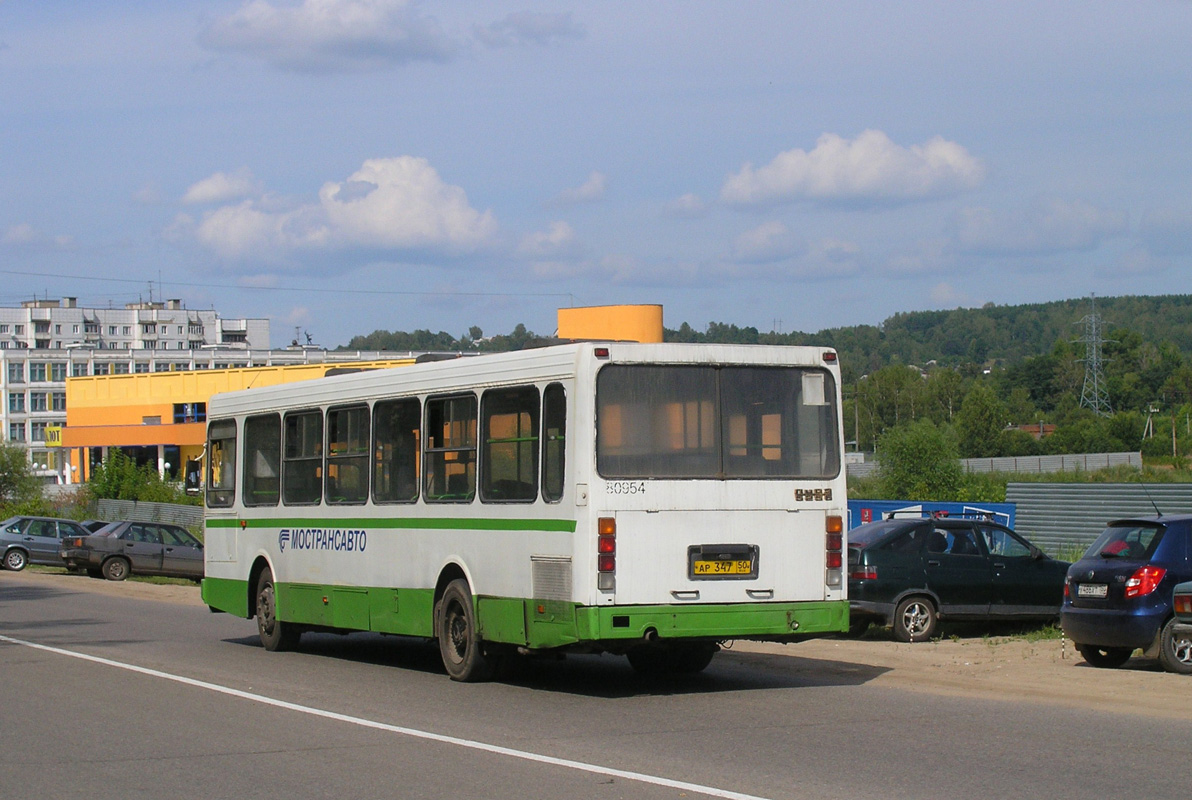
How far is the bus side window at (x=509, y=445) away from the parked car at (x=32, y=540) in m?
29.6

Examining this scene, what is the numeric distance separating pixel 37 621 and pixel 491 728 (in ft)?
45.4

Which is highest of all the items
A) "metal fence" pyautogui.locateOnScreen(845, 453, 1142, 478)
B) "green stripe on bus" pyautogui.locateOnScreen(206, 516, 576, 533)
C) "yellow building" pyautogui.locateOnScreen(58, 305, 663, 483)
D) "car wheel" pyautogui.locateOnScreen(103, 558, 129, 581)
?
A: "yellow building" pyautogui.locateOnScreen(58, 305, 663, 483)

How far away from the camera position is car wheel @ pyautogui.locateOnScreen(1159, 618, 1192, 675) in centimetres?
1318

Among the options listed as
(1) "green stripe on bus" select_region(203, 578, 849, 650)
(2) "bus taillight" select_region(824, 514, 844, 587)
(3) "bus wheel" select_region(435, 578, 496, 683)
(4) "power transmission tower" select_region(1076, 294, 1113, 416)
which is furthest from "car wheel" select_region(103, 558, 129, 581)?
(4) "power transmission tower" select_region(1076, 294, 1113, 416)

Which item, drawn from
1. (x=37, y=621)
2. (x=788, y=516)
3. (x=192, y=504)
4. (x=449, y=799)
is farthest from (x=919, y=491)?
(x=449, y=799)

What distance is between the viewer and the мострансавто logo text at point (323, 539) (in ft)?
48.7

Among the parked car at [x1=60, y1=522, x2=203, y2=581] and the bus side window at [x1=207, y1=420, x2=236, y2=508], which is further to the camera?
the parked car at [x1=60, y1=522, x2=203, y2=581]

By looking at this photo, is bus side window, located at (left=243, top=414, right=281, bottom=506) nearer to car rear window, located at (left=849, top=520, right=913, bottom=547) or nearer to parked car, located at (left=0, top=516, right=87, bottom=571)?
car rear window, located at (left=849, top=520, right=913, bottom=547)

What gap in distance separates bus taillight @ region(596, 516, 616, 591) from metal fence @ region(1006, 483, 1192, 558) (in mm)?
17036

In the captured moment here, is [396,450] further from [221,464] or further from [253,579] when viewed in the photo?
[221,464]

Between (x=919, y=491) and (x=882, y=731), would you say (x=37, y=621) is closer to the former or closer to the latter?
(x=882, y=731)

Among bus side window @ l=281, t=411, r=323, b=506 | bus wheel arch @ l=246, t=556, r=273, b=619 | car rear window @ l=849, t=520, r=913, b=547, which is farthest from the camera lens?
car rear window @ l=849, t=520, r=913, b=547

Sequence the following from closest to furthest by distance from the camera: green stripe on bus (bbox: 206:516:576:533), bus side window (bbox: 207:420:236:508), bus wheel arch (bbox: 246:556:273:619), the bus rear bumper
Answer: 1. the bus rear bumper
2. green stripe on bus (bbox: 206:516:576:533)
3. bus wheel arch (bbox: 246:556:273:619)
4. bus side window (bbox: 207:420:236:508)

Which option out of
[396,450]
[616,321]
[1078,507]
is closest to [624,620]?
[396,450]
